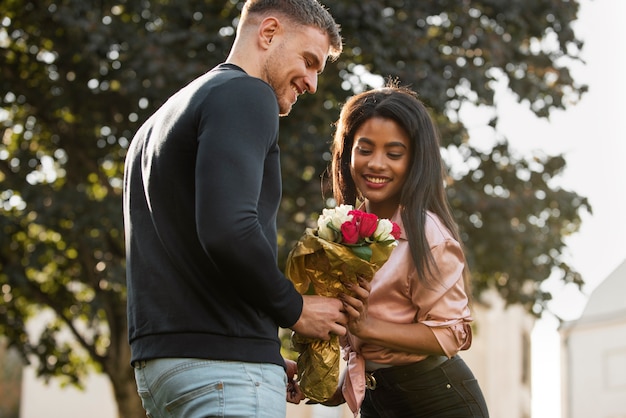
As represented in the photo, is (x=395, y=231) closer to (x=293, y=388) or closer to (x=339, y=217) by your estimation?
(x=339, y=217)

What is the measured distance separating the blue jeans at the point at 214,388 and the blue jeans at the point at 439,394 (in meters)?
0.89

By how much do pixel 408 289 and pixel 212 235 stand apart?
1128 millimetres

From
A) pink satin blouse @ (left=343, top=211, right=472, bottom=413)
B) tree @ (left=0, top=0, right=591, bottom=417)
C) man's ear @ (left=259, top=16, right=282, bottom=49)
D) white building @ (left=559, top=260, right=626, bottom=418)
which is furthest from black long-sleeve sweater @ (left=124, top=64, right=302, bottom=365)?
white building @ (left=559, top=260, right=626, bottom=418)

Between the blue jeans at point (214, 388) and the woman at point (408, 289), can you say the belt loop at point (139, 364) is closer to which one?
the blue jeans at point (214, 388)

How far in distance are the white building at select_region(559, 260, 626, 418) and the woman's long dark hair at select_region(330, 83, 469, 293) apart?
93.4ft

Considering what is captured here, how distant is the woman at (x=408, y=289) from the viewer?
3.88 m

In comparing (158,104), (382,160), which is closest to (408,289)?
(382,160)

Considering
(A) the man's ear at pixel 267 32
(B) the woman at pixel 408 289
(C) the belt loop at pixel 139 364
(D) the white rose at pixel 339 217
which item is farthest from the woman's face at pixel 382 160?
(C) the belt loop at pixel 139 364

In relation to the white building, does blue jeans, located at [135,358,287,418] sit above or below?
above

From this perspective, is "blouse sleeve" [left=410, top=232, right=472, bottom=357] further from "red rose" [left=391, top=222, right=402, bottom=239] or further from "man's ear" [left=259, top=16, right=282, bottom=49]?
"man's ear" [left=259, top=16, right=282, bottom=49]

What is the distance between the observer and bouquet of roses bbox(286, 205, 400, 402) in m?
3.58

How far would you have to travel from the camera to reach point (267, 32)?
11.5 ft

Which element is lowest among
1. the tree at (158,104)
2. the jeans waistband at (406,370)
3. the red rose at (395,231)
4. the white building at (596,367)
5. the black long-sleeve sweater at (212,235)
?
the white building at (596,367)

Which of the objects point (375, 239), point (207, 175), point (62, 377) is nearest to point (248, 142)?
point (207, 175)
